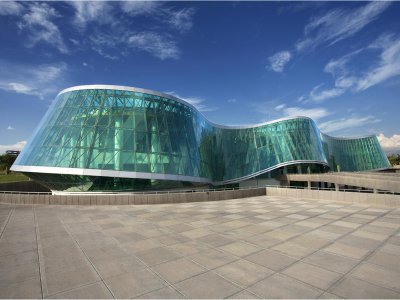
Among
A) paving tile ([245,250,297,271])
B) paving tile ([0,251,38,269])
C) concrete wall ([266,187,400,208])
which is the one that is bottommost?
paving tile ([245,250,297,271])

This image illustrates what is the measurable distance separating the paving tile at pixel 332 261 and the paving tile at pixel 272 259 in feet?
2.18

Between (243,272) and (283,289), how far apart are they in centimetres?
139

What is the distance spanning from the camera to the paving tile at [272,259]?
8.13 m

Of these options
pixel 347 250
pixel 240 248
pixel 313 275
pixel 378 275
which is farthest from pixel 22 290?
pixel 347 250

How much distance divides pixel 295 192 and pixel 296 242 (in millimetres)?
19419

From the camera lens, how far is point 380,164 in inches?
3393

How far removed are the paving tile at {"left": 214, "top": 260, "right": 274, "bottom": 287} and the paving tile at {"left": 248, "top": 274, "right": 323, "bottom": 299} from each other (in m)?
0.28

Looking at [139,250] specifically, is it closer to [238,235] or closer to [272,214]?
[238,235]

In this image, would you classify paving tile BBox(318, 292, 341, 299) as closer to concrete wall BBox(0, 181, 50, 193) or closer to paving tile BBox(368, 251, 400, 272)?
paving tile BBox(368, 251, 400, 272)

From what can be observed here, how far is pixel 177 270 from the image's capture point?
25.7ft

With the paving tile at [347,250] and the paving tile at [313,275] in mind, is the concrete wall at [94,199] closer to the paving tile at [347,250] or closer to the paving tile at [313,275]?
the paving tile at [347,250]

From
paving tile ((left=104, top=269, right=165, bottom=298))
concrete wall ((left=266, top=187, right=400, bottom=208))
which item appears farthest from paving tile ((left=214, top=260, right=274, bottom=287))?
concrete wall ((left=266, top=187, right=400, bottom=208))

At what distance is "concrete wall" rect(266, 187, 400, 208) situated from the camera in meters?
20.2

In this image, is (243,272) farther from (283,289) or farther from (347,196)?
(347,196)
